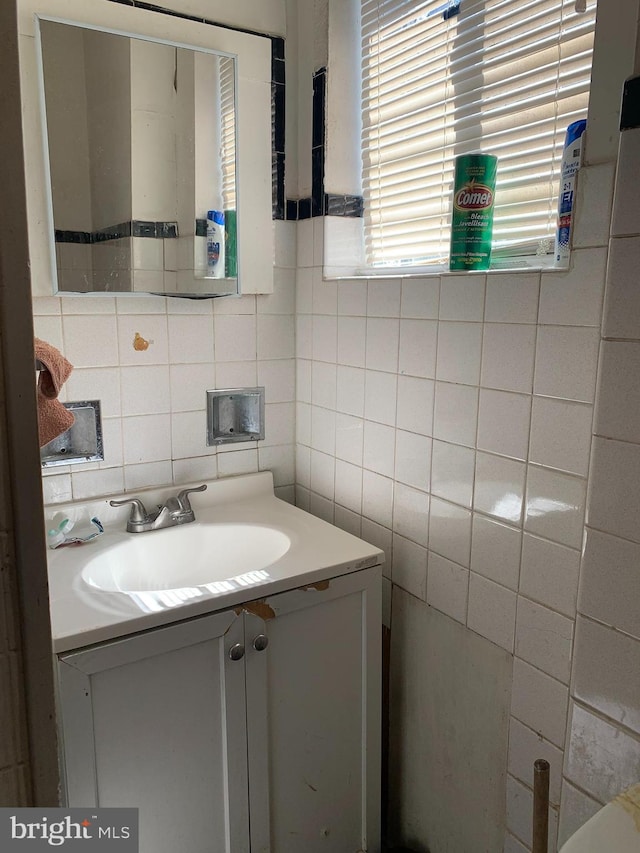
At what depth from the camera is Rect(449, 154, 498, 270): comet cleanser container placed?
1219mm

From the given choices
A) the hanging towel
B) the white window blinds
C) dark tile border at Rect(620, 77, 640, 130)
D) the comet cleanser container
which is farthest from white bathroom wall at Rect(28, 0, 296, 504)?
dark tile border at Rect(620, 77, 640, 130)

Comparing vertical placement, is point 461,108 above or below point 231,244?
above

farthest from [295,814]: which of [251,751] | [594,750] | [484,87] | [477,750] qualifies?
[484,87]

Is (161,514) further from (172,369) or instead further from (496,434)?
(496,434)

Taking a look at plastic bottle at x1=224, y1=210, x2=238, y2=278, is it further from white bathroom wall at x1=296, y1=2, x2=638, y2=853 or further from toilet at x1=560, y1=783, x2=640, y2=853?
toilet at x1=560, y1=783, x2=640, y2=853

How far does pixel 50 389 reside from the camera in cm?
100

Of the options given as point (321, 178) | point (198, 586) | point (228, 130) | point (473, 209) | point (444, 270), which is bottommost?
point (198, 586)

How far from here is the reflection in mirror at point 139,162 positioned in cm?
140

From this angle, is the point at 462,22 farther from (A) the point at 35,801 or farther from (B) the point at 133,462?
(A) the point at 35,801

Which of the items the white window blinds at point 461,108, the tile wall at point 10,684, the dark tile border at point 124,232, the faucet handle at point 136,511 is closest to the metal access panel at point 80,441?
the faucet handle at point 136,511

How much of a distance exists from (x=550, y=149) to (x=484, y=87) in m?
0.22

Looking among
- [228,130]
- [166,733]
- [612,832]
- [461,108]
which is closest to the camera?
[612,832]

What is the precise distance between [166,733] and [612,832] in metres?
0.78

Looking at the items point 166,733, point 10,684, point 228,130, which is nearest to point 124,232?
point 228,130
